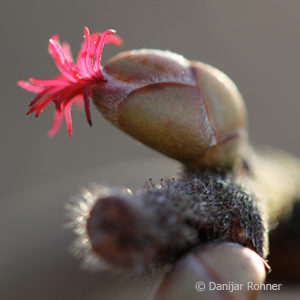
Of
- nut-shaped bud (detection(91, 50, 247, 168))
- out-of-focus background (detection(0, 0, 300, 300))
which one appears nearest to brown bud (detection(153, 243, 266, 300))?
nut-shaped bud (detection(91, 50, 247, 168))

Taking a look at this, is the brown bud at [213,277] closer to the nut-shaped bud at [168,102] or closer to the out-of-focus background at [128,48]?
the nut-shaped bud at [168,102]

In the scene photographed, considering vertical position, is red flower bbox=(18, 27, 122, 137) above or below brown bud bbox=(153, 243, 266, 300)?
above

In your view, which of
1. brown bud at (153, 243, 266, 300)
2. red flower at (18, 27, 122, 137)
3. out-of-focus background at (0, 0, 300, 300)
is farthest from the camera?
out-of-focus background at (0, 0, 300, 300)

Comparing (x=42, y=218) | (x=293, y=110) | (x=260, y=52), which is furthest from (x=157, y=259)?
(x=260, y=52)

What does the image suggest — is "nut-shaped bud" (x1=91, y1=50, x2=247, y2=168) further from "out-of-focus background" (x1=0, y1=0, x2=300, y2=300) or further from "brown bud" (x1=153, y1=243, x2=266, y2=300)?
"out-of-focus background" (x1=0, y1=0, x2=300, y2=300)

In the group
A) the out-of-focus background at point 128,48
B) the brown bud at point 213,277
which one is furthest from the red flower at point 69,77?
the out-of-focus background at point 128,48

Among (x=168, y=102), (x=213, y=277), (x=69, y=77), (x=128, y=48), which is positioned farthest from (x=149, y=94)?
(x=128, y=48)
